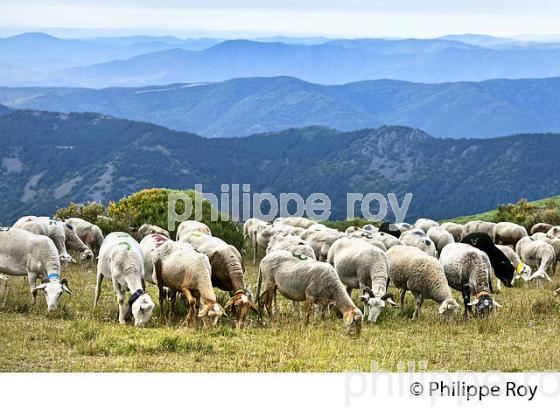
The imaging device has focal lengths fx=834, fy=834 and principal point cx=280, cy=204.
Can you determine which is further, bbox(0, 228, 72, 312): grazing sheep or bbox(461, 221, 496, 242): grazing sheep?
bbox(461, 221, 496, 242): grazing sheep

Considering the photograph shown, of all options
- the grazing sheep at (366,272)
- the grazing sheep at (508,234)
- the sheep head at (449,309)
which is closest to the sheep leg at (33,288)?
the grazing sheep at (366,272)

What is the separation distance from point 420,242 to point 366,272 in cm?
1049

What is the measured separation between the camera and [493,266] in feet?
96.5

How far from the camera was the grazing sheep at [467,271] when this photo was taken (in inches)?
857

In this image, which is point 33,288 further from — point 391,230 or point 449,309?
point 391,230

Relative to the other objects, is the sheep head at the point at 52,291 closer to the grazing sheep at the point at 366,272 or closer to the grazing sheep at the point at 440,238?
the grazing sheep at the point at 366,272

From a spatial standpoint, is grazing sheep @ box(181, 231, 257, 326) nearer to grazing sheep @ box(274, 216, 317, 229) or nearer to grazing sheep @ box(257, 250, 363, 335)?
grazing sheep @ box(257, 250, 363, 335)

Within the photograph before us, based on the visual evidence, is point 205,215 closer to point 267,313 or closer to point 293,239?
point 293,239

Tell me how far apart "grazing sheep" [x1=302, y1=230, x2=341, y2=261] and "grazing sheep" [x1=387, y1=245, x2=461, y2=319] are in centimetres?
653

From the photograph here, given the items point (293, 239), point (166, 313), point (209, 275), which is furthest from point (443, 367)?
point (293, 239)

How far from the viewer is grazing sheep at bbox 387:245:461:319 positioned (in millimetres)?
20991

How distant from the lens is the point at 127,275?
19.0m

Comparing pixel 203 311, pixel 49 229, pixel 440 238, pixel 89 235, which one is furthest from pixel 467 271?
pixel 89 235

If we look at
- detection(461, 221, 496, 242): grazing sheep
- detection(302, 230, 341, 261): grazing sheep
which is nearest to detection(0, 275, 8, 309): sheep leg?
detection(302, 230, 341, 261): grazing sheep
